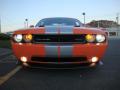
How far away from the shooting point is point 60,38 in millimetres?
6199

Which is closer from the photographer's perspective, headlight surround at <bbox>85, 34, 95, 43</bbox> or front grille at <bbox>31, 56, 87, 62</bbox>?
front grille at <bbox>31, 56, 87, 62</bbox>

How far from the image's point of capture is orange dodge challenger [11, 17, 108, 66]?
607 cm

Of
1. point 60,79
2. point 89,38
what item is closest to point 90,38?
point 89,38

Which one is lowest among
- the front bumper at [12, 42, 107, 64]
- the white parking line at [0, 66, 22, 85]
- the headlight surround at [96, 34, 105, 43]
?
the white parking line at [0, 66, 22, 85]

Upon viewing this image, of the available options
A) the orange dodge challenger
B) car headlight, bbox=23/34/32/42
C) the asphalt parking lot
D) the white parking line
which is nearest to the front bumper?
the orange dodge challenger

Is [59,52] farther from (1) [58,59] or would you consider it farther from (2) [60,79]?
(2) [60,79]

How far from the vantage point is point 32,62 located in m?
6.36

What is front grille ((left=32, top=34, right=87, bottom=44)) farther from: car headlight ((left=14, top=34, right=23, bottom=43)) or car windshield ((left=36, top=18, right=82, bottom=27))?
car windshield ((left=36, top=18, right=82, bottom=27))

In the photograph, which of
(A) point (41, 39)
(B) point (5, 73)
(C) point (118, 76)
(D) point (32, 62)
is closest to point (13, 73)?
(B) point (5, 73)

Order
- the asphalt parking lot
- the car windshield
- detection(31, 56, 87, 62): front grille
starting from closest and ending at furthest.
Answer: the asphalt parking lot < detection(31, 56, 87, 62): front grille < the car windshield

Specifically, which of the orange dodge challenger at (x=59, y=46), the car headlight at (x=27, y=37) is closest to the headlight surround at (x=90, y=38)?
the orange dodge challenger at (x=59, y=46)

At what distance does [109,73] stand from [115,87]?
1.46 meters

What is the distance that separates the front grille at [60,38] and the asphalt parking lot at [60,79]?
0.69 meters

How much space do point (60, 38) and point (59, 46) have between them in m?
0.22
